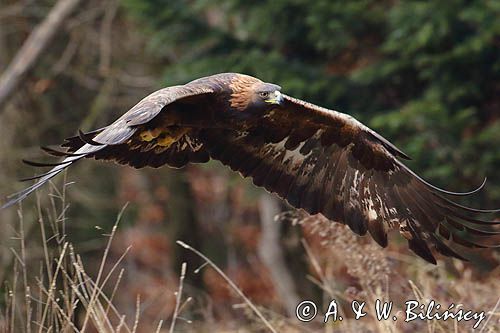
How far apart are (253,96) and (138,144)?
0.80 m

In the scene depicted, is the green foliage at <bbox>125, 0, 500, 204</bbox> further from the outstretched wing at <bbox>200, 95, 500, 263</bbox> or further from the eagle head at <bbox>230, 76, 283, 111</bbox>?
the eagle head at <bbox>230, 76, 283, 111</bbox>

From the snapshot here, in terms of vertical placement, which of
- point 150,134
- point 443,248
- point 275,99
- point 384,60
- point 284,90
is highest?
point 384,60

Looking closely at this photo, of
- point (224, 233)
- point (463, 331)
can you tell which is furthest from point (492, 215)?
point (224, 233)

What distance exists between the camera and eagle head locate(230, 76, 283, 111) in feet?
21.3

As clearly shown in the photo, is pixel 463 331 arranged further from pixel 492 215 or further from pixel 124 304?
pixel 124 304

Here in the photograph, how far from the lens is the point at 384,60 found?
10.3 meters

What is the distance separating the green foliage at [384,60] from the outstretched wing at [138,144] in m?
3.08

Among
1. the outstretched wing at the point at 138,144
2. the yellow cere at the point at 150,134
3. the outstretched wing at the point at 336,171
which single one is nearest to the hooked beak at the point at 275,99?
the outstretched wing at the point at 336,171

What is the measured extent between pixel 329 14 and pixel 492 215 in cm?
256

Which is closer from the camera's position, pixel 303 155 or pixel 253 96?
pixel 253 96

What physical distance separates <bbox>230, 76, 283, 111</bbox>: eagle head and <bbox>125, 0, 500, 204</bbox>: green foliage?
2.95 meters

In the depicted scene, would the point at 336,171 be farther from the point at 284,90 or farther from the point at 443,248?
the point at 284,90

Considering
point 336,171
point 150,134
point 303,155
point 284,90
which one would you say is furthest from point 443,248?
point 284,90

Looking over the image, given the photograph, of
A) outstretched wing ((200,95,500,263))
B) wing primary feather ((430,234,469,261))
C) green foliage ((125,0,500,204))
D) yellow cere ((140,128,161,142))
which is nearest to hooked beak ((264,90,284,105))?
outstretched wing ((200,95,500,263))
